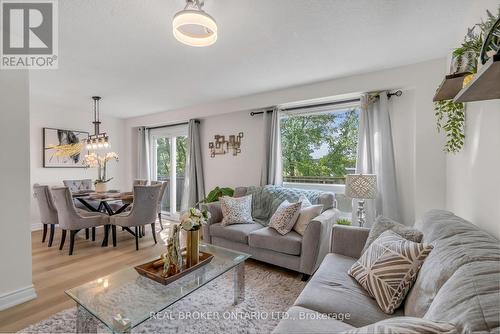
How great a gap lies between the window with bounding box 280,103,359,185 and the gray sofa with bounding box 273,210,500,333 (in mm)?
1808

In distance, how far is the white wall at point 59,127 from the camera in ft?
14.3

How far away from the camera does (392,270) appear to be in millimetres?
1353

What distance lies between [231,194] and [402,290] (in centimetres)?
303

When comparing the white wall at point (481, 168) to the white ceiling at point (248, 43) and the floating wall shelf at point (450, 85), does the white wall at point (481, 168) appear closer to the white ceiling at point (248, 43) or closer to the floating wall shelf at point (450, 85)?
the floating wall shelf at point (450, 85)

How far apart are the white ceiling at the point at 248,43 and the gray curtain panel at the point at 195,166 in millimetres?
1285

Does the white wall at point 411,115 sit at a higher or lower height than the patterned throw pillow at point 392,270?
higher

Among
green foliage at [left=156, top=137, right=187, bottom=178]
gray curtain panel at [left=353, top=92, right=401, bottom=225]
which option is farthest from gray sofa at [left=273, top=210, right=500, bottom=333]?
green foliage at [left=156, top=137, right=187, bottom=178]

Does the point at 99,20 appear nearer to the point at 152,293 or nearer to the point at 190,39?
the point at 190,39

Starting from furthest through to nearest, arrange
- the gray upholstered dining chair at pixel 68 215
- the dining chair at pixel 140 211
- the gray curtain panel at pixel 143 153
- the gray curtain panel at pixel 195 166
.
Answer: the gray curtain panel at pixel 143 153
the gray curtain panel at pixel 195 166
the dining chair at pixel 140 211
the gray upholstered dining chair at pixel 68 215

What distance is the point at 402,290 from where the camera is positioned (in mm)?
1303

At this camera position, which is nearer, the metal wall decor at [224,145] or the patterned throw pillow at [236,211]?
the patterned throw pillow at [236,211]

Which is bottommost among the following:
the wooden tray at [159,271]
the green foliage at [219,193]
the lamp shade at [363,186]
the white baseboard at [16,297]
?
the white baseboard at [16,297]

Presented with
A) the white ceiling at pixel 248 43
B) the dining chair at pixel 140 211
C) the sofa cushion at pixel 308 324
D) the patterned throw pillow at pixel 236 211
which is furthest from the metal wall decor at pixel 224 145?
the sofa cushion at pixel 308 324

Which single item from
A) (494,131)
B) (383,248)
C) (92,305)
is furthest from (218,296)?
(494,131)
